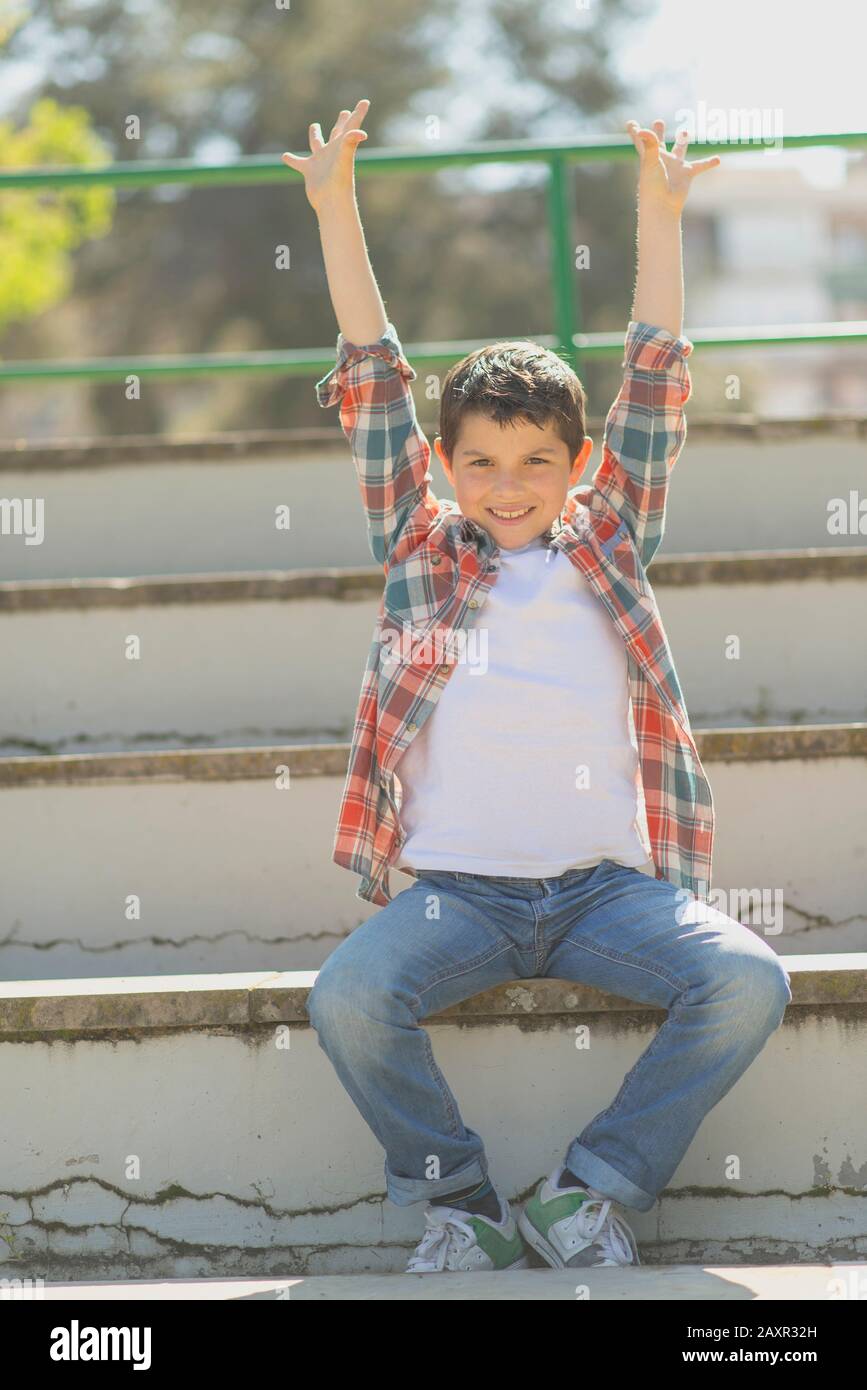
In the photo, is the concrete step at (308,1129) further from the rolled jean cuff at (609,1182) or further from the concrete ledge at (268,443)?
the concrete ledge at (268,443)

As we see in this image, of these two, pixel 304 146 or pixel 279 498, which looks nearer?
pixel 279 498

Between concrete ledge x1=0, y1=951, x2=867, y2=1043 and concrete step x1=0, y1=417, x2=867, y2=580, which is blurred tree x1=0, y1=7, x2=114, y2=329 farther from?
concrete ledge x1=0, y1=951, x2=867, y2=1043

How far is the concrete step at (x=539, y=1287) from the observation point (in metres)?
1.57

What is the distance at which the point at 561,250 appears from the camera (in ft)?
12.2

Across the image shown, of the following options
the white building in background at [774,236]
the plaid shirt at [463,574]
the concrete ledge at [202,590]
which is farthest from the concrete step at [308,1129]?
the white building in background at [774,236]

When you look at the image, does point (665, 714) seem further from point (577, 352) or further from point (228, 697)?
point (577, 352)

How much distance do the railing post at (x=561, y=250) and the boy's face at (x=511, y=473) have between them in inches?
66.2

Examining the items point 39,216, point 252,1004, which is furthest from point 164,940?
point 39,216

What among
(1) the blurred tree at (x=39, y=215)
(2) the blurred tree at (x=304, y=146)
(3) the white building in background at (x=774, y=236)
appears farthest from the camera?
(3) the white building in background at (x=774, y=236)

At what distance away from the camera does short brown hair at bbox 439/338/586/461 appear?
1989mm

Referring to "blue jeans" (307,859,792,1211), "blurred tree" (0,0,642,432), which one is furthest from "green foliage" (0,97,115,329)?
"blue jeans" (307,859,792,1211)

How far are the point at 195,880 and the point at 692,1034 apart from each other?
3.07 feet

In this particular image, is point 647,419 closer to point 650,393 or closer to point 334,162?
point 650,393

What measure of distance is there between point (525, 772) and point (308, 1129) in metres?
0.50
